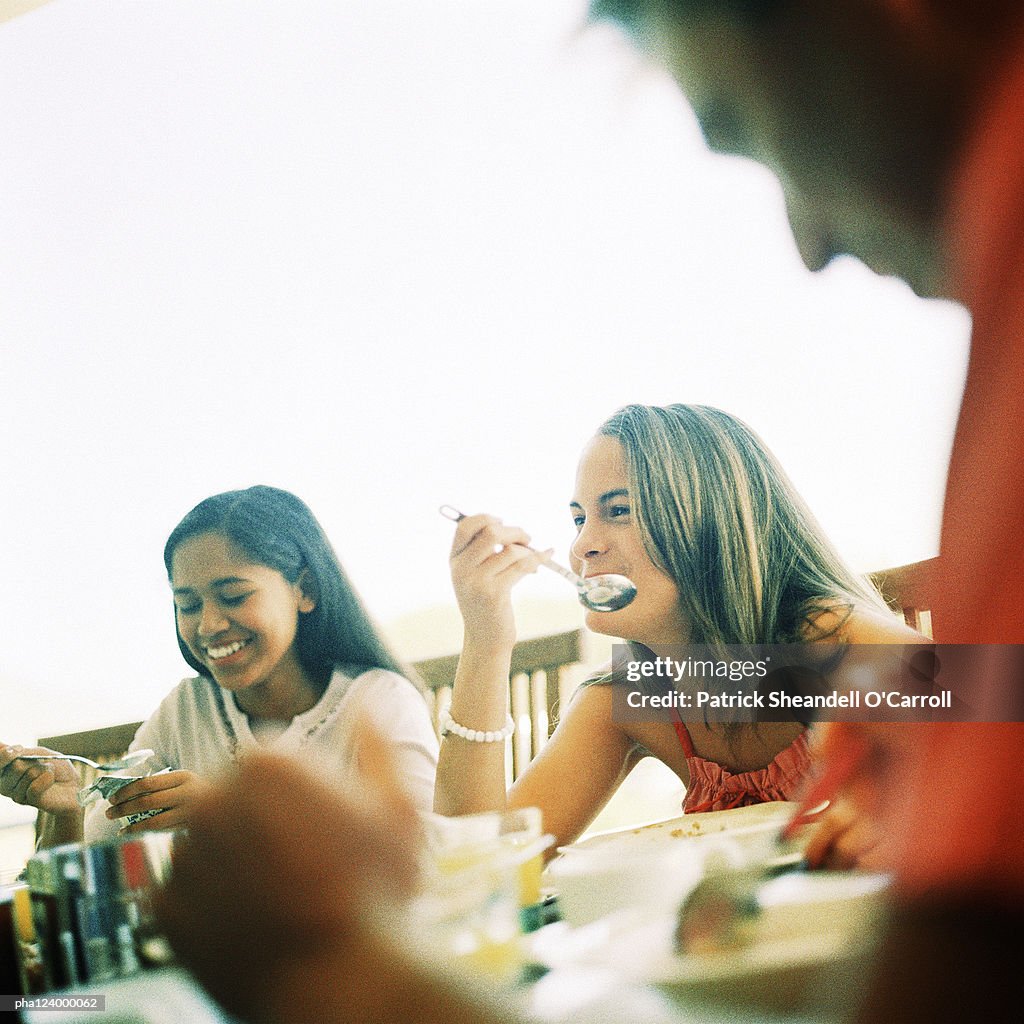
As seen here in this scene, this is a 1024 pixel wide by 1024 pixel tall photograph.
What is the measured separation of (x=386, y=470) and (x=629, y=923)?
1.98 feet

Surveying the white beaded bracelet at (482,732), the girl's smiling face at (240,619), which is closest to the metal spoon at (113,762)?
the girl's smiling face at (240,619)

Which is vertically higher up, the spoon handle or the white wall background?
the white wall background

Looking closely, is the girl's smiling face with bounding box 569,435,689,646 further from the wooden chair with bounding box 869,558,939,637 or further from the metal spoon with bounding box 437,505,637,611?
the wooden chair with bounding box 869,558,939,637

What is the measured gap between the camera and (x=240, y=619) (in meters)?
1.30

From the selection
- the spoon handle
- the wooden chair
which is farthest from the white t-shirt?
the wooden chair

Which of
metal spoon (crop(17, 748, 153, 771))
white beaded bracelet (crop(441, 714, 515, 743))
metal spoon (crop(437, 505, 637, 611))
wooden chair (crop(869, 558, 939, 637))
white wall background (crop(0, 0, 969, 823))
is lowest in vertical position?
metal spoon (crop(17, 748, 153, 771))

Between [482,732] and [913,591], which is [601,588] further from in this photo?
[913,591]

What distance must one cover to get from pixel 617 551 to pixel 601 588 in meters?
0.04

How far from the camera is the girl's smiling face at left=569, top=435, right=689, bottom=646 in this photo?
1.10 m

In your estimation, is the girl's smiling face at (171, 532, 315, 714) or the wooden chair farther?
the girl's smiling face at (171, 532, 315, 714)

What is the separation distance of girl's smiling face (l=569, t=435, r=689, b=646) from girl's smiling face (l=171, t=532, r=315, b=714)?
353 millimetres

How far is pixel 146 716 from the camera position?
1.37 metres

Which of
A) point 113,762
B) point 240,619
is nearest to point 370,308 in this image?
point 240,619

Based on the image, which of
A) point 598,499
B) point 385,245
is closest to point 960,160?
point 598,499
